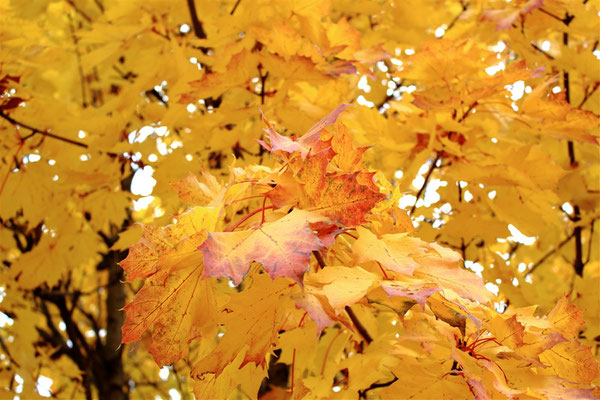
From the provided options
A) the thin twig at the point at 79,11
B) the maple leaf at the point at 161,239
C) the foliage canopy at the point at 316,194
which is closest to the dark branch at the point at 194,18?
the foliage canopy at the point at 316,194

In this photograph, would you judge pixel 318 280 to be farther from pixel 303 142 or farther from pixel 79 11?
pixel 79 11

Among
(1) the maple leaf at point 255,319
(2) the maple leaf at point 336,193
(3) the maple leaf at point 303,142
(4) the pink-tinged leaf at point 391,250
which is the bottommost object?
(1) the maple leaf at point 255,319

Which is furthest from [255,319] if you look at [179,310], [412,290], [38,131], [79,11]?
[79,11]

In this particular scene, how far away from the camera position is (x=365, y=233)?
627mm

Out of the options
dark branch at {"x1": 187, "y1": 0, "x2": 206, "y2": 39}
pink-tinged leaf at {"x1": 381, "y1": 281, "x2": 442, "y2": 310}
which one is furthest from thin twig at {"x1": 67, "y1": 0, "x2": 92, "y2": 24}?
pink-tinged leaf at {"x1": 381, "y1": 281, "x2": 442, "y2": 310}

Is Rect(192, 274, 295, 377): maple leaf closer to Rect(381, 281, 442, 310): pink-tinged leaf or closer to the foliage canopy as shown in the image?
the foliage canopy

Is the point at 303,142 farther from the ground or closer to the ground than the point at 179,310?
farther from the ground

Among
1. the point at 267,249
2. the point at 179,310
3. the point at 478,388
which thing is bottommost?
the point at 478,388

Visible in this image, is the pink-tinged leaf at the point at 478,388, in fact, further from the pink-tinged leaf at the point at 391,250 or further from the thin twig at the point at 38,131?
the thin twig at the point at 38,131

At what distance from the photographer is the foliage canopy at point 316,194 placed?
61cm

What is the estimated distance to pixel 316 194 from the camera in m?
0.61

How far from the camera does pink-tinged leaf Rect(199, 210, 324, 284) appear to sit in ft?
1.67

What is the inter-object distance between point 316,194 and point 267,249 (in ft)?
0.35

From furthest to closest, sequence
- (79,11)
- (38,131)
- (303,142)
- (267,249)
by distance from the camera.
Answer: (79,11), (38,131), (303,142), (267,249)
